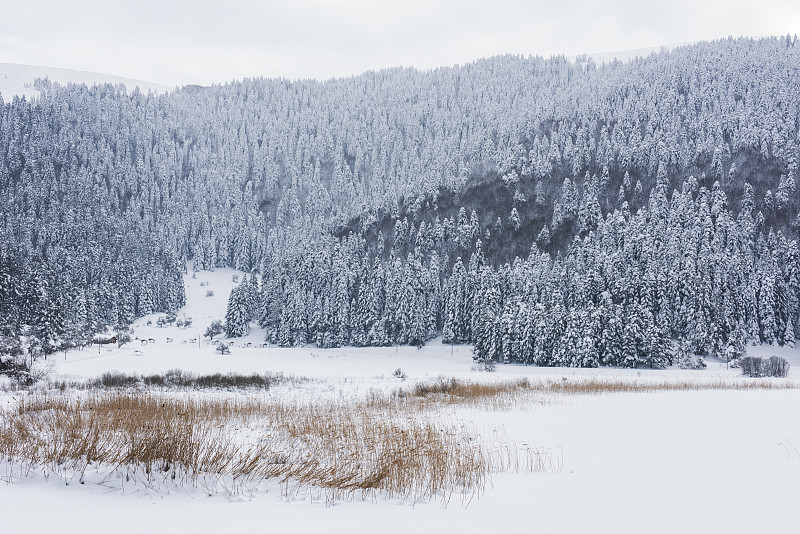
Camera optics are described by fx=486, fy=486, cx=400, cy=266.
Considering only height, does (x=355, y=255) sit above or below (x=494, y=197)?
below

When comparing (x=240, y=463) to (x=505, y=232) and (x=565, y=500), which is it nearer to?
(x=565, y=500)

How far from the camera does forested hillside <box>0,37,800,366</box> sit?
2874 inches

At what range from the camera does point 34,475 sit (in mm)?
6773

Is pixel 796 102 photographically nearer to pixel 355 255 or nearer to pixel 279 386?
pixel 355 255

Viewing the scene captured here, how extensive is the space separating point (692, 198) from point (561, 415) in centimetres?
9943

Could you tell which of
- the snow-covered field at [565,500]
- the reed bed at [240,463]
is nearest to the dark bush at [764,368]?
the snow-covered field at [565,500]

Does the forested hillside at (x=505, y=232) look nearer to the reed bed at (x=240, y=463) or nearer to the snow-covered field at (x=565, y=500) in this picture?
the reed bed at (x=240, y=463)

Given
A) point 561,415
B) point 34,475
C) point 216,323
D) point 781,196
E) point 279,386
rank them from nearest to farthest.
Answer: point 34,475, point 561,415, point 279,386, point 781,196, point 216,323

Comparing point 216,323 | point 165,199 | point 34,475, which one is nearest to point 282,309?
point 216,323

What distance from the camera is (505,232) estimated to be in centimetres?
11112

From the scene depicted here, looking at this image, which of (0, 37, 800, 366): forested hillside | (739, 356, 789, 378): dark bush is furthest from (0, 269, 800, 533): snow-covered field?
(739, 356, 789, 378): dark bush

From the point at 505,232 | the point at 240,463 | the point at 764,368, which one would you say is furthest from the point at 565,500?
the point at 505,232

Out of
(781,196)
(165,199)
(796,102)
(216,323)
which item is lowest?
(216,323)

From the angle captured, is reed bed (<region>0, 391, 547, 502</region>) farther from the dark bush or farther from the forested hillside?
the dark bush
